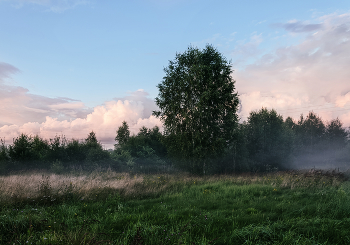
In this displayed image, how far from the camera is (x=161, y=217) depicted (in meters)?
5.77

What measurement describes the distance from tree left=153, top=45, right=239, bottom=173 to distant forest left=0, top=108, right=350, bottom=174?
126 cm

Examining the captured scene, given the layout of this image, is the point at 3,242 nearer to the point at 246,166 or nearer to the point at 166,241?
the point at 166,241

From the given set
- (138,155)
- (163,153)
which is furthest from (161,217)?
(163,153)

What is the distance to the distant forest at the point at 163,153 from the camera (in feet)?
73.0

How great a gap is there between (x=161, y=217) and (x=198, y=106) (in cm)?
1360

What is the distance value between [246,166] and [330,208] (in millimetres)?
23509

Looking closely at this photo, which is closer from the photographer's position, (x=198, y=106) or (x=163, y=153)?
(x=198, y=106)

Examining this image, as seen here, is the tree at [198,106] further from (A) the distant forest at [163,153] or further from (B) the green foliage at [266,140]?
(B) the green foliage at [266,140]

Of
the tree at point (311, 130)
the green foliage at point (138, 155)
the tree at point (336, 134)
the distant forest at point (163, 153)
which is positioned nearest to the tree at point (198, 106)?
the distant forest at point (163, 153)

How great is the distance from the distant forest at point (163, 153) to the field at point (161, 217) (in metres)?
12.2

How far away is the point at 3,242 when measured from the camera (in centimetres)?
387

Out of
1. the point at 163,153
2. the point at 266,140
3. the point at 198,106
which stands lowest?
the point at 163,153

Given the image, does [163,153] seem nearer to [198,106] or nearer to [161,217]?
[198,106]

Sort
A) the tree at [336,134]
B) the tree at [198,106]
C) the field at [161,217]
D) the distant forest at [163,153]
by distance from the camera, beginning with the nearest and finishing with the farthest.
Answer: the field at [161,217]
the tree at [198,106]
the distant forest at [163,153]
the tree at [336,134]
